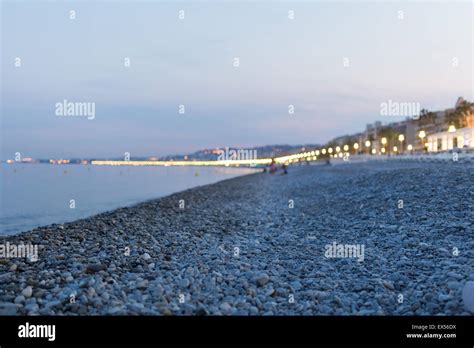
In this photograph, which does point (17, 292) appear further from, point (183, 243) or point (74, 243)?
point (183, 243)

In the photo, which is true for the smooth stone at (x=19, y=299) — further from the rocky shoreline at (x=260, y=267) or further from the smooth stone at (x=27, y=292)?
the smooth stone at (x=27, y=292)

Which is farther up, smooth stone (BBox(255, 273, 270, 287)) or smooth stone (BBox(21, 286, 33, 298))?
smooth stone (BBox(21, 286, 33, 298))

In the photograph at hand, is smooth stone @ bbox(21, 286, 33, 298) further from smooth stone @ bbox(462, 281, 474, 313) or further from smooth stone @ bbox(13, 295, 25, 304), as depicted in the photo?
smooth stone @ bbox(462, 281, 474, 313)

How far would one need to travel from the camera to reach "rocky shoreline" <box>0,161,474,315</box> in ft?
20.5

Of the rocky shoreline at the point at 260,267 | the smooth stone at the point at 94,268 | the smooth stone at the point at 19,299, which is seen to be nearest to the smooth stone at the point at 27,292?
the rocky shoreline at the point at 260,267

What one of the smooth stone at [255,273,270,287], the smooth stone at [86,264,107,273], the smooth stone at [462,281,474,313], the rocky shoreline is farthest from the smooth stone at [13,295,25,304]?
the smooth stone at [462,281,474,313]

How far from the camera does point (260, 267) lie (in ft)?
27.9

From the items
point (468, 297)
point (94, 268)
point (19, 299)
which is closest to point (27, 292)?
point (19, 299)

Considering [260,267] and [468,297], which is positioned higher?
[468,297]

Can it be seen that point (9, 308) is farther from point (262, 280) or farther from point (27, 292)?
point (262, 280)

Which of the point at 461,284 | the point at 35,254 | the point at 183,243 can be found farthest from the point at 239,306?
the point at 35,254

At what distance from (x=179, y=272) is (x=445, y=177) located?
49.0ft

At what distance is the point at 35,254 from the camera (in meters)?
9.66

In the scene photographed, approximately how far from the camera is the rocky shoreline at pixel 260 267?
6250 mm
